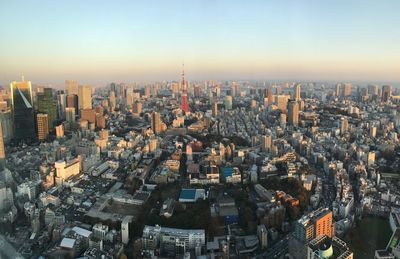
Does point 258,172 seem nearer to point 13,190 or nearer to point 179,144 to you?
point 179,144

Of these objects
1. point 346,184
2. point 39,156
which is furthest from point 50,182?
point 346,184

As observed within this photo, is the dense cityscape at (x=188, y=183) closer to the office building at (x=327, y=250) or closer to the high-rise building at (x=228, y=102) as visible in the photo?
the office building at (x=327, y=250)

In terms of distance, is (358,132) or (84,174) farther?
(358,132)

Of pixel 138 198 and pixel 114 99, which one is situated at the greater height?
pixel 114 99

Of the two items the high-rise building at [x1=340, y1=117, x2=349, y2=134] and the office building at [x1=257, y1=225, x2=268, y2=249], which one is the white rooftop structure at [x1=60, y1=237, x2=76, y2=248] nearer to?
the office building at [x1=257, y1=225, x2=268, y2=249]

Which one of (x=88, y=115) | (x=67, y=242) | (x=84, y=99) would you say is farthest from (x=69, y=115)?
(x=67, y=242)

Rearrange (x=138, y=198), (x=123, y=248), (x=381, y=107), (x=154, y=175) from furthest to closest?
(x=381, y=107), (x=154, y=175), (x=138, y=198), (x=123, y=248)

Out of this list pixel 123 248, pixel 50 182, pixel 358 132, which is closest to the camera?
pixel 123 248

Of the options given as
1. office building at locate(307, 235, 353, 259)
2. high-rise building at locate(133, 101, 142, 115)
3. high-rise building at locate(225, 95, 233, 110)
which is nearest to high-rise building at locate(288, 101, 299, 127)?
high-rise building at locate(225, 95, 233, 110)
